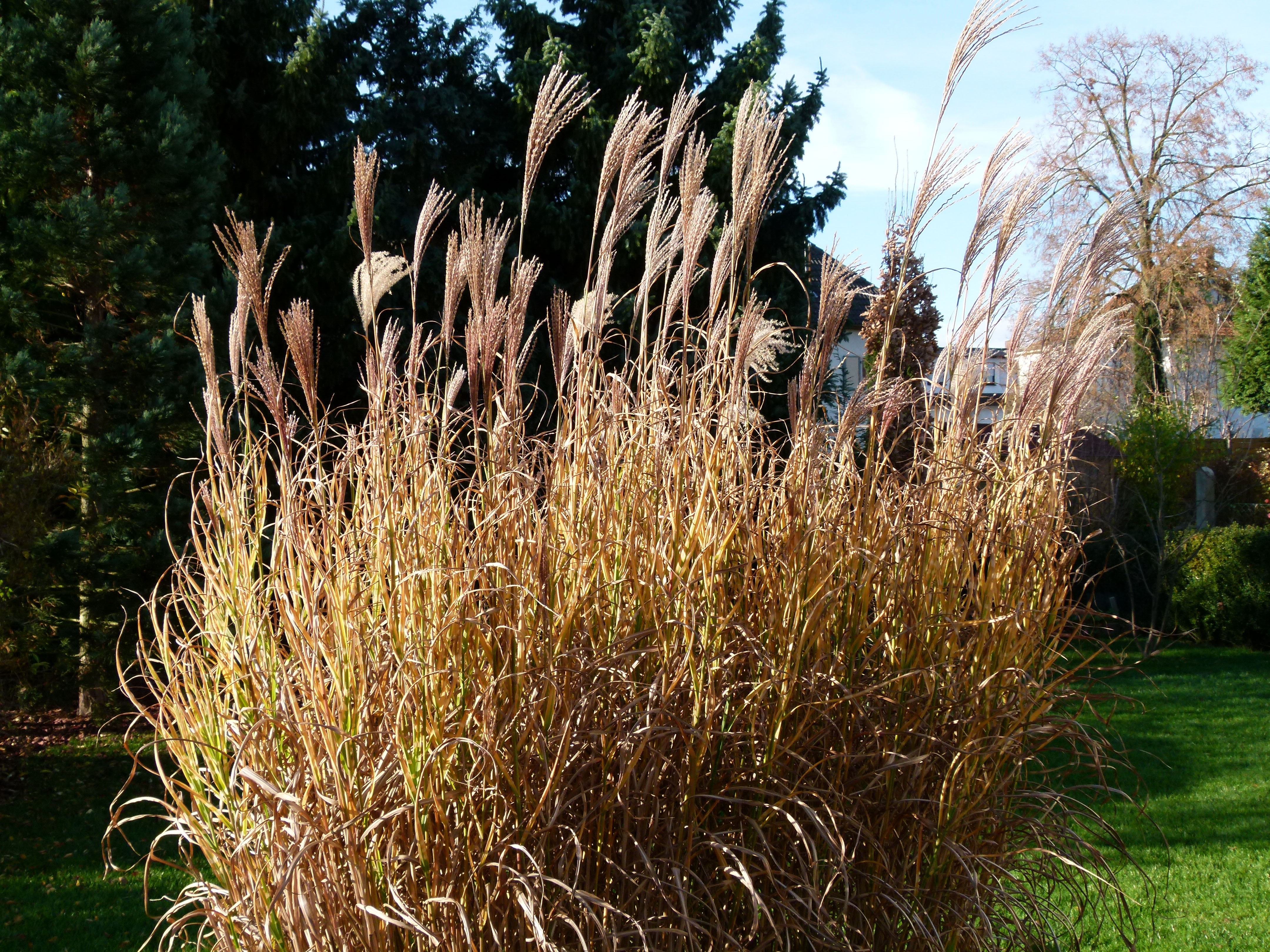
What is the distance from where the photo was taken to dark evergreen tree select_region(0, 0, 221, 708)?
632 cm

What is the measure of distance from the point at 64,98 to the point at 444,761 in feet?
22.3

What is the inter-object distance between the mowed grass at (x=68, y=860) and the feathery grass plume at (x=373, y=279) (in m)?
1.70

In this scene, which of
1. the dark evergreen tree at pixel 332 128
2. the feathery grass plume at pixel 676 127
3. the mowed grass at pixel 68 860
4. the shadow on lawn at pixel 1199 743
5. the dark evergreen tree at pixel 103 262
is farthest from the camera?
the dark evergreen tree at pixel 332 128

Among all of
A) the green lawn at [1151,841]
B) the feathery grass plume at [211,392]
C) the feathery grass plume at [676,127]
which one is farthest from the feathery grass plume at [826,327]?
the feathery grass plume at [211,392]

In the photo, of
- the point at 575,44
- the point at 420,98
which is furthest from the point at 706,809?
the point at 575,44

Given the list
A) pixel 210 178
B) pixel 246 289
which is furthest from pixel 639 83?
pixel 246 289

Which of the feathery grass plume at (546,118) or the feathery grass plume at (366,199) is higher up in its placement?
the feathery grass plume at (546,118)

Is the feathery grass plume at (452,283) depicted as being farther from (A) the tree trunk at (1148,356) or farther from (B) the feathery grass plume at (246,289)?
(A) the tree trunk at (1148,356)

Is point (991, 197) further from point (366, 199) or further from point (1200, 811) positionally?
point (1200, 811)

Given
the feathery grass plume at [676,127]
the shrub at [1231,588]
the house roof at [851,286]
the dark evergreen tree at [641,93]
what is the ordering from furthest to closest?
the shrub at [1231,588]
the dark evergreen tree at [641,93]
the house roof at [851,286]
the feathery grass plume at [676,127]

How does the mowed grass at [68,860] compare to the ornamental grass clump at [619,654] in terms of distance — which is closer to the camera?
the ornamental grass clump at [619,654]

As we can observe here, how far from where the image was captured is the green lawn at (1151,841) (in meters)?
3.90

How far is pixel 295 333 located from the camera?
212 centimetres

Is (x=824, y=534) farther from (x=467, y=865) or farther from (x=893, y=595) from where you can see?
(x=467, y=865)
